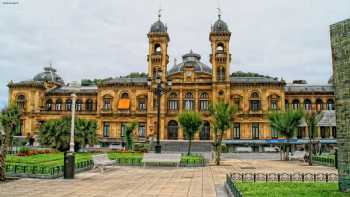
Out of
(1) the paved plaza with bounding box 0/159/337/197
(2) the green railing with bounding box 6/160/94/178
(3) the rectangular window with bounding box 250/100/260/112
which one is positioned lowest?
(1) the paved plaza with bounding box 0/159/337/197

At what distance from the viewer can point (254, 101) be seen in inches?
2484

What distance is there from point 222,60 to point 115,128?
2340 cm

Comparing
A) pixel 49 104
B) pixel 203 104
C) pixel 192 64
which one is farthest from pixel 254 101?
pixel 49 104

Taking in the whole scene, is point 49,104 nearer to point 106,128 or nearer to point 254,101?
point 106,128

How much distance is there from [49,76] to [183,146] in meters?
36.4

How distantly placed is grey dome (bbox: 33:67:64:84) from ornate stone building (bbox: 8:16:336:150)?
21.8ft

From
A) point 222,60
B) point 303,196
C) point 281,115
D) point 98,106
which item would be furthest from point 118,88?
point 303,196

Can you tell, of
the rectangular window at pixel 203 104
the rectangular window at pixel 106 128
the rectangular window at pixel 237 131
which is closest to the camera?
the rectangular window at pixel 237 131

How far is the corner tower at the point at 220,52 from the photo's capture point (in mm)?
62406

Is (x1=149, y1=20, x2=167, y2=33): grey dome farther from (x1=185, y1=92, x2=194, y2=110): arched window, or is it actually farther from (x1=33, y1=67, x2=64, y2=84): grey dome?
(x1=33, y1=67, x2=64, y2=84): grey dome

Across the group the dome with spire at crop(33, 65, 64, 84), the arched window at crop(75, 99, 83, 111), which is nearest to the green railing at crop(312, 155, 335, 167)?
the arched window at crop(75, 99, 83, 111)

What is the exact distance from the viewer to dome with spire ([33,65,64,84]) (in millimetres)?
74650

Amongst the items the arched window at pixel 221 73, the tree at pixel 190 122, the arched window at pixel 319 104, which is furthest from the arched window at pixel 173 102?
the arched window at pixel 319 104

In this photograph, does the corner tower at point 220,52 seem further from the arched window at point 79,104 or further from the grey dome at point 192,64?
the arched window at point 79,104
